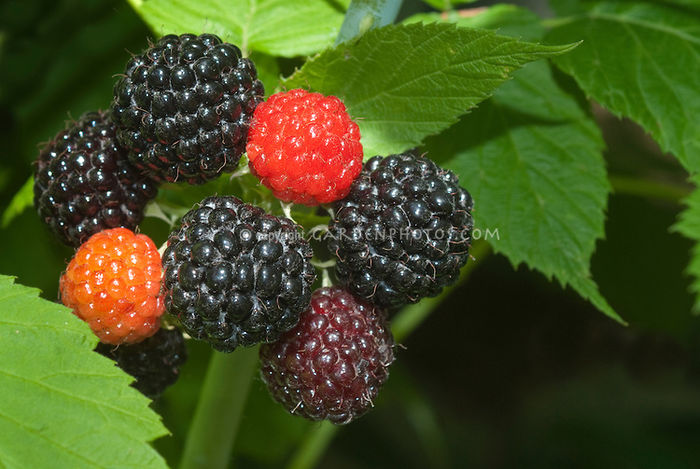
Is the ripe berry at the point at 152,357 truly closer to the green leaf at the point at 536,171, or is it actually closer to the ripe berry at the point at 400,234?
the ripe berry at the point at 400,234

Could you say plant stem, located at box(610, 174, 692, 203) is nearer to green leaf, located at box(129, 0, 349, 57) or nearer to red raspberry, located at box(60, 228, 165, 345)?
green leaf, located at box(129, 0, 349, 57)

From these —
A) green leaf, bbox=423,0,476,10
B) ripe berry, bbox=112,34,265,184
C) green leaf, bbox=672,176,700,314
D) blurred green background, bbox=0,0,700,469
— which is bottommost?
blurred green background, bbox=0,0,700,469

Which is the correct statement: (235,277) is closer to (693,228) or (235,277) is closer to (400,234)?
(400,234)

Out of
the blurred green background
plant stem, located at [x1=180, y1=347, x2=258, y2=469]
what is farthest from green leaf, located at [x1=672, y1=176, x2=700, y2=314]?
the blurred green background

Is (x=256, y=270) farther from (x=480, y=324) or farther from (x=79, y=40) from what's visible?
→ (x=480, y=324)

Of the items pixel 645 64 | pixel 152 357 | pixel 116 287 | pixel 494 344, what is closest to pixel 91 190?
pixel 116 287
